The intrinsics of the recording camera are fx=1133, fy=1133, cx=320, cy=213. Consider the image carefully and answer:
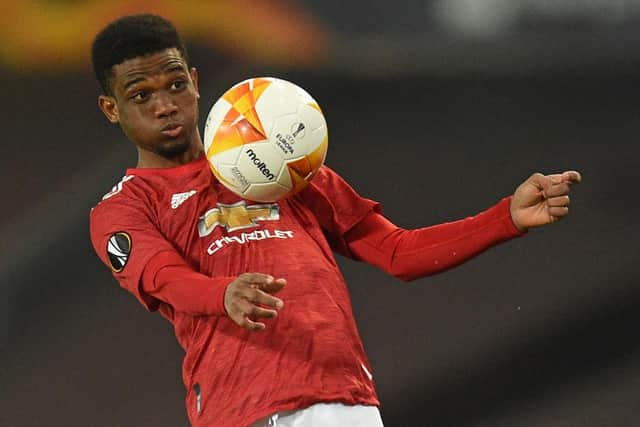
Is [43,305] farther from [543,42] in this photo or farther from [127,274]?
[543,42]

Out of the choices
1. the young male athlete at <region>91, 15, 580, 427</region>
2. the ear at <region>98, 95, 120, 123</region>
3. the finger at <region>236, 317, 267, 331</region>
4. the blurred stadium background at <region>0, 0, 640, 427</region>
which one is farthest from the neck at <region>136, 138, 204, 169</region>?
the blurred stadium background at <region>0, 0, 640, 427</region>

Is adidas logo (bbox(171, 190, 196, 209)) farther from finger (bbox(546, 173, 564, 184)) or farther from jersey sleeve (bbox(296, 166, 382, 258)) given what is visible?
finger (bbox(546, 173, 564, 184))

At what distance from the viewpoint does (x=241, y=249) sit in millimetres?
2227

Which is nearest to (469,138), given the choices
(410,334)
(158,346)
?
(410,334)

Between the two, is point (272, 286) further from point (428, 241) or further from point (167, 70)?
point (167, 70)

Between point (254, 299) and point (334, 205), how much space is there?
0.57m

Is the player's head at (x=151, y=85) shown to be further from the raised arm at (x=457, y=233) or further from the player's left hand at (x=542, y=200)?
the player's left hand at (x=542, y=200)

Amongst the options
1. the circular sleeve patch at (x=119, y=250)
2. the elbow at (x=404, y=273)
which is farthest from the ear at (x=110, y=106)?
the elbow at (x=404, y=273)

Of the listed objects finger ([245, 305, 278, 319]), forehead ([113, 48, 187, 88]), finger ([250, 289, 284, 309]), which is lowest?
finger ([245, 305, 278, 319])

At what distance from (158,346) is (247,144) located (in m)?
1.58

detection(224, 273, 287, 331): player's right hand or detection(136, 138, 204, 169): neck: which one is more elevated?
detection(136, 138, 204, 169): neck

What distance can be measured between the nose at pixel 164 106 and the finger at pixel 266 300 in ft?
2.04

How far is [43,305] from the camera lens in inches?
141

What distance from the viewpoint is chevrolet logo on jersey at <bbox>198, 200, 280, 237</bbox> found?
7.44ft
